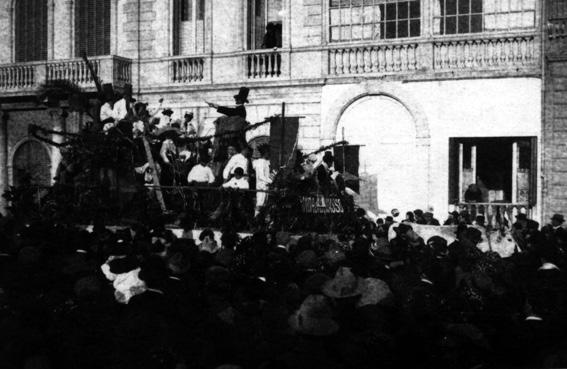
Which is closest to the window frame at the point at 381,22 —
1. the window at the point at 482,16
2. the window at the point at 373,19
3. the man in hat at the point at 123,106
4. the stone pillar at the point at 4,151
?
the window at the point at 373,19

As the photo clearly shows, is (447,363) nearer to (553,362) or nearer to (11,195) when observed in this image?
(553,362)

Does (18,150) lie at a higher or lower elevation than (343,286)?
higher

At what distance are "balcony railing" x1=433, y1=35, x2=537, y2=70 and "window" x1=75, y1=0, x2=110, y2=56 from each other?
1018 cm

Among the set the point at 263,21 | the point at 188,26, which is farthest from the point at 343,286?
the point at 188,26

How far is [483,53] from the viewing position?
18.2 m

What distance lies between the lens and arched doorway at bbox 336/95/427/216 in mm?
18859

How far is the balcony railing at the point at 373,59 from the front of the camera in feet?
62.3

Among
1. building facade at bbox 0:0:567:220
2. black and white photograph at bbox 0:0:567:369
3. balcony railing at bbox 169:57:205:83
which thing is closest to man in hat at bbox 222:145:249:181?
black and white photograph at bbox 0:0:567:369

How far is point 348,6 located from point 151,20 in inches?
232

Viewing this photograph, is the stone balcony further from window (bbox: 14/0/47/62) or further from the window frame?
the window frame

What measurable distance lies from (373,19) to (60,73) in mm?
9478

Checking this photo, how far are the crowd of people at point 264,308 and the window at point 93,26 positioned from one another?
61.2 ft

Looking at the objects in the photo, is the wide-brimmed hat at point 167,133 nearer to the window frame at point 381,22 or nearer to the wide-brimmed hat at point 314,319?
the window frame at point 381,22

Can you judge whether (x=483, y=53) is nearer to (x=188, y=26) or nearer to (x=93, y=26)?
(x=188, y=26)
